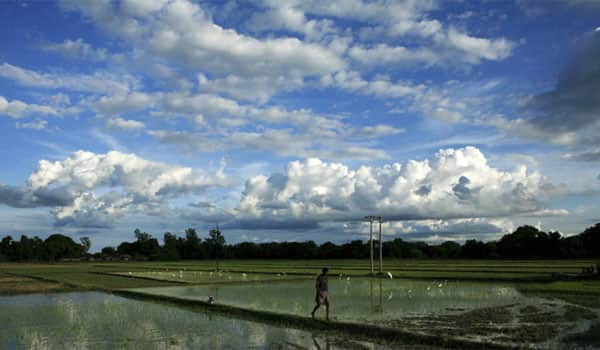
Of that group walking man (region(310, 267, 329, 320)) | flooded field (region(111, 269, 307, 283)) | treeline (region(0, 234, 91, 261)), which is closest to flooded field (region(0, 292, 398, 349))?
walking man (region(310, 267, 329, 320))

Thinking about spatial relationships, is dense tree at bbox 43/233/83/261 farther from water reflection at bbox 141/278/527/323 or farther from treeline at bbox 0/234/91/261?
water reflection at bbox 141/278/527/323

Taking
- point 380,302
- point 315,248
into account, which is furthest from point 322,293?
point 315,248

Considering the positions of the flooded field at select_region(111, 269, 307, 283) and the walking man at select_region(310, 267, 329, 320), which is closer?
the walking man at select_region(310, 267, 329, 320)

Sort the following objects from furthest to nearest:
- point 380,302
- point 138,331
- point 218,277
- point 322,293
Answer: point 218,277 < point 380,302 < point 322,293 < point 138,331

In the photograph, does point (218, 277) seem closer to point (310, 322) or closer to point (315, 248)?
point (310, 322)

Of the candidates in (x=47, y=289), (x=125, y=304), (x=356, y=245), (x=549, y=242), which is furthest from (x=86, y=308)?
(x=356, y=245)

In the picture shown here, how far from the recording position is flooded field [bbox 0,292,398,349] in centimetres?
1412

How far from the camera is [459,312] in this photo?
19.3 m

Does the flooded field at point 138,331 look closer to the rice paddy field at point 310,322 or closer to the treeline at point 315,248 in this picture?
the rice paddy field at point 310,322

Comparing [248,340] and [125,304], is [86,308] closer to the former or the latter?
[125,304]

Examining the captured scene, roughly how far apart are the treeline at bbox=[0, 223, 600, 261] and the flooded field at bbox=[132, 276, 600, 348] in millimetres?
54676

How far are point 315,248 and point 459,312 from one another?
120 metres

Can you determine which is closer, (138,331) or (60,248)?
(138,331)

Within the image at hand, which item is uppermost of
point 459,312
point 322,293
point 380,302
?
point 322,293
